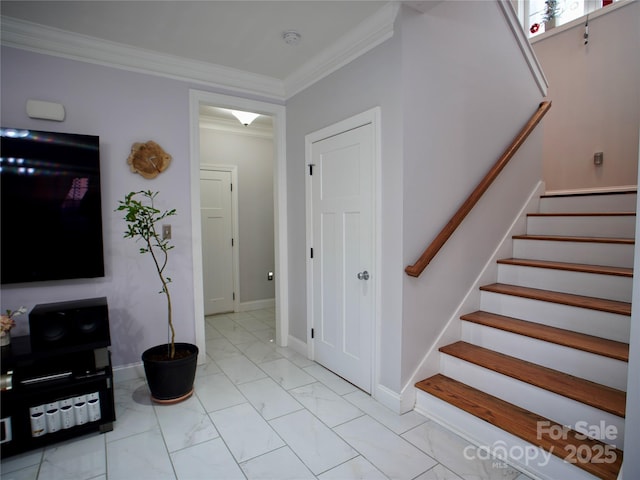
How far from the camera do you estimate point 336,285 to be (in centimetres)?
284

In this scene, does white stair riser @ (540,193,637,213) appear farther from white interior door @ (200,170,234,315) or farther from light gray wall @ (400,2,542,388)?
white interior door @ (200,170,234,315)

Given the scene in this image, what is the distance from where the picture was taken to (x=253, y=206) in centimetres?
493

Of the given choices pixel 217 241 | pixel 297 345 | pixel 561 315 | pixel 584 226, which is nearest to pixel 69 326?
pixel 297 345

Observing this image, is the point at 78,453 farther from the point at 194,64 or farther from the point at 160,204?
the point at 194,64

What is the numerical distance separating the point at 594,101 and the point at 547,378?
3.42 meters

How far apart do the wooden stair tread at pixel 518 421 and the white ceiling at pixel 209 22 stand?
8.29 ft

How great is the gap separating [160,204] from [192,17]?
142 centimetres

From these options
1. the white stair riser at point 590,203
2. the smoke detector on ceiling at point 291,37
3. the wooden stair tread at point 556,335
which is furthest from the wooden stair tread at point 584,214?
the smoke detector on ceiling at point 291,37

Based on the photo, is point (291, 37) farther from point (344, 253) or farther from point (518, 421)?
point (518, 421)

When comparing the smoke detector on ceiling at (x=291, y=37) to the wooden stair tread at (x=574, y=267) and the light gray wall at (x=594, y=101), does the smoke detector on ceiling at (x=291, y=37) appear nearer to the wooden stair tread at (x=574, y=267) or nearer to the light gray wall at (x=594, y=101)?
the wooden stair tread at (x=574, y=267)

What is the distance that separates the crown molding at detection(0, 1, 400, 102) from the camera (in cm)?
233

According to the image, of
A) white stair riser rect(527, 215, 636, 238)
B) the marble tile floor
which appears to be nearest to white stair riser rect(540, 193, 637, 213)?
white stair riser rect(527, 215, 636, 238)

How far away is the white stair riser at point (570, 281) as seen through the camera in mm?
2232

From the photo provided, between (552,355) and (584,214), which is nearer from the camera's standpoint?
(552,355)
